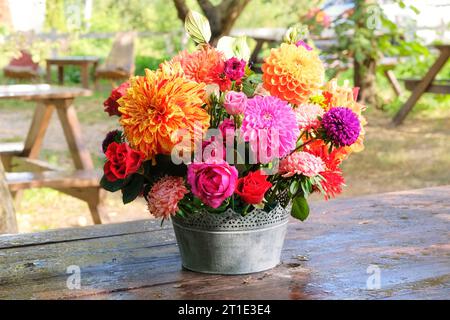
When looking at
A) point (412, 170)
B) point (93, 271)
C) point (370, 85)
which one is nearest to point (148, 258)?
point (93, 271)

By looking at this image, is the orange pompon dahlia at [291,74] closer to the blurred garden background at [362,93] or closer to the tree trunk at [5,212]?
the blurred garden background at [362,93]

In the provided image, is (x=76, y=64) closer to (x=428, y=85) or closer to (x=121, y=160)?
(x=428, y=85)

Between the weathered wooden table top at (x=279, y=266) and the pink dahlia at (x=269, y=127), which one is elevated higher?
the pink dahlia at (x=269, y=127)

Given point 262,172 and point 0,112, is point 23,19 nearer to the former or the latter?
point 0,112

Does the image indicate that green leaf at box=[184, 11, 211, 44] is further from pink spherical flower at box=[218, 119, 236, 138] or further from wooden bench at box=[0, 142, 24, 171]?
wooden bench at box=[0, 142, 24, 171]

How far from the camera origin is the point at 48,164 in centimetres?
456

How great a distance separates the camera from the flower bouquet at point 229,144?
1.21 meters

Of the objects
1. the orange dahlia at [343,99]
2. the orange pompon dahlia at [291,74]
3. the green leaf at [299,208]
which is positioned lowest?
the green leaf at [299,208]

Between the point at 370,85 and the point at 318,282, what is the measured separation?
7903mm

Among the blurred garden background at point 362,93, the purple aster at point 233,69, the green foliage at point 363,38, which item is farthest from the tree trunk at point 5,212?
the green foliage at point 363,38

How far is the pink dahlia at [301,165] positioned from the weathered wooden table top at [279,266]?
207mm

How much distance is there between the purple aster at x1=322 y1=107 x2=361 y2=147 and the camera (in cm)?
125

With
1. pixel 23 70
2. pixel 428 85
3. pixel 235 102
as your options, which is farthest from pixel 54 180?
pixel 23 70

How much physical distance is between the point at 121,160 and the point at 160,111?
112 millimetres
